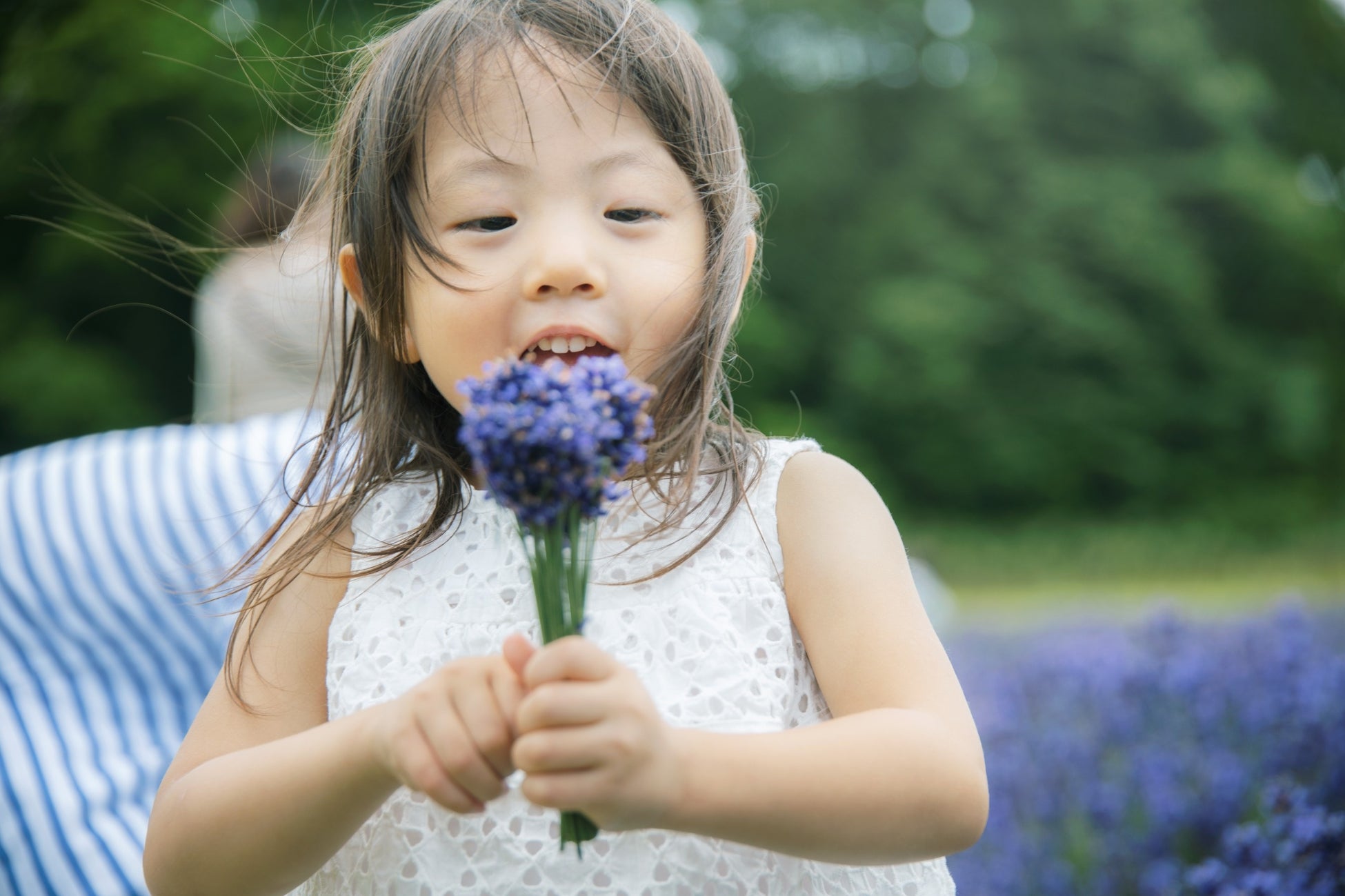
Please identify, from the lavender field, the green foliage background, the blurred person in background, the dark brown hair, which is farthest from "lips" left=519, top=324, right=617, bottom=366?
the green foliage background

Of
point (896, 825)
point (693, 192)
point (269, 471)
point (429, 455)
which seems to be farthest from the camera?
point (269, 471)

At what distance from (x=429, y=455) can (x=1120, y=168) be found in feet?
51.9

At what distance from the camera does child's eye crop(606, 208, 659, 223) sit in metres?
1.46

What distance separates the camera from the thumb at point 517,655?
1.02m

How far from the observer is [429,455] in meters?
1.68

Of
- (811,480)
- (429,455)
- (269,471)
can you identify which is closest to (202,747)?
(429,455)

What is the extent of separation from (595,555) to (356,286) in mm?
511

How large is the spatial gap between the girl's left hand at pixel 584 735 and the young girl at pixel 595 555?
16 cm

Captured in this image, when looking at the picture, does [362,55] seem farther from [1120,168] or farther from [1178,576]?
[1120,168]

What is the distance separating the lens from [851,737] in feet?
3.78

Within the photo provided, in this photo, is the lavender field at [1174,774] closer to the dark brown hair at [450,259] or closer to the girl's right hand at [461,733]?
the dark brown hair at [450,259]

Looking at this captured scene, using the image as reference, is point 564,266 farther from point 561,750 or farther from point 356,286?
point 561,750

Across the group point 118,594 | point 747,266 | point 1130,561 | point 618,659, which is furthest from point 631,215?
point 1130,561

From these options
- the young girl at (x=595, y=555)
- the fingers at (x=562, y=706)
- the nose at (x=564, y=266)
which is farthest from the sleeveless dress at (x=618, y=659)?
the fingers at (x=562, y=706)
